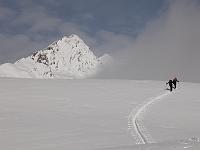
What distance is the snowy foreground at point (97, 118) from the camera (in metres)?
16.7

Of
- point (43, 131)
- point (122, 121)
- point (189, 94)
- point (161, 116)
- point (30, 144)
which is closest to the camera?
point (30, 144)

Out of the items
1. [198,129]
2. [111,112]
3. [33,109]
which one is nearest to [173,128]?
[198,129]

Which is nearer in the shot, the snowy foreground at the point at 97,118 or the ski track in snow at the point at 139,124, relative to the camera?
the snowy foreground at the point at 97,118

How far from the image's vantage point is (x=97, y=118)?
2483 cm

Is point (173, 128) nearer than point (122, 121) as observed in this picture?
Yes

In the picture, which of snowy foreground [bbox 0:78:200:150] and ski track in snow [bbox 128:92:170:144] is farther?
ski track in snow [bbox 128:92:170:144]

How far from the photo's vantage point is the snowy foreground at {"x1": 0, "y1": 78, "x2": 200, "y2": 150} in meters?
16.7

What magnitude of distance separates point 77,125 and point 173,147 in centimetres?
900

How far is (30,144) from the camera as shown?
16.5 metres

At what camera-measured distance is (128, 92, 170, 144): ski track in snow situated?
17.6 meters

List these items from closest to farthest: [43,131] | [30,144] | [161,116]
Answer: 1. [30,144]
2. [43,131]
3. [161,116]

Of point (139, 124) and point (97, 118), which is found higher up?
point (97, 118)

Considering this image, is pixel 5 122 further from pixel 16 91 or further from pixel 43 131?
pixel 16 91

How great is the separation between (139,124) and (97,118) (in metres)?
3.26
